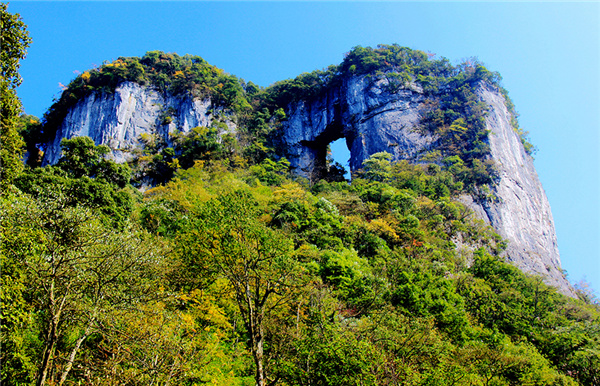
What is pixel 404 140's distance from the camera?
135ft

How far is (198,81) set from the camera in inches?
1774

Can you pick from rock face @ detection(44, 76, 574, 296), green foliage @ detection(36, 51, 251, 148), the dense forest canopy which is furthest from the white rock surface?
green foliage @ detection(36, 51, 251, 148)

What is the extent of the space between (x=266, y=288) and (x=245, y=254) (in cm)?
106

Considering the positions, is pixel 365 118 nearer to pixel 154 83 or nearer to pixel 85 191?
pixel 154 83

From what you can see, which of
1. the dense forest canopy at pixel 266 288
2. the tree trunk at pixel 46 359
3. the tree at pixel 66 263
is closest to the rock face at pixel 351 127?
the dense forest canopy at pixel 266 288

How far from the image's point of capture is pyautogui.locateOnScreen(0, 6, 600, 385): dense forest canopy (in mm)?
7758

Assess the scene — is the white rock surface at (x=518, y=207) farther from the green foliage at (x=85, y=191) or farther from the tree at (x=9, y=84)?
the tree at (x=9, y=84)

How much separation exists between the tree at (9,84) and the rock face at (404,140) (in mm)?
34214

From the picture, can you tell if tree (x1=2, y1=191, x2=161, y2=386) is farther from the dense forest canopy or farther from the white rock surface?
the white rock surface

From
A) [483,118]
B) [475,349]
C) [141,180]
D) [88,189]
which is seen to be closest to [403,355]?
[475,349]

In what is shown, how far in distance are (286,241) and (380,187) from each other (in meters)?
20.6

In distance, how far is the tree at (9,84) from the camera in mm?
7629

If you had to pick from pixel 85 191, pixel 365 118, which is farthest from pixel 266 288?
pixel 365 118

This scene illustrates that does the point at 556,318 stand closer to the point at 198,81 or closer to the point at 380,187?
the point at 380,187
